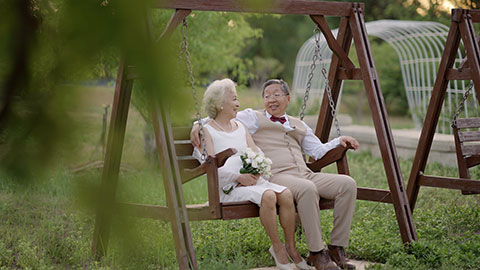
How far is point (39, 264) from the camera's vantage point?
4203 millimetres

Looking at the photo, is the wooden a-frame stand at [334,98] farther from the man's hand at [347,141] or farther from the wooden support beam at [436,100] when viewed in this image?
the wooden support beam at [436,100]

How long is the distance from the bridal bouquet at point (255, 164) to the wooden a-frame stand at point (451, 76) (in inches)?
70.4

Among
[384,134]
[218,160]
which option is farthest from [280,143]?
[218,160]

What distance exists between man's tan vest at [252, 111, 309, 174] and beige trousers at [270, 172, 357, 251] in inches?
4.9

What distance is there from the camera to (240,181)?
4230 mm

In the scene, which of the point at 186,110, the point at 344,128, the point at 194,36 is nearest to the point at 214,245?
the point at 186,110

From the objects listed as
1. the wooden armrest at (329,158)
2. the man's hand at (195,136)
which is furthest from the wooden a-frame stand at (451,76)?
the man's hand at (195,136)

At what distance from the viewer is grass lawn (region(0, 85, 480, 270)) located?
22.6 inches

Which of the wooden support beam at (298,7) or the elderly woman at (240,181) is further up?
the wooden support beam at (298,7)

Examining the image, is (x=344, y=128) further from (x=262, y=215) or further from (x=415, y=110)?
(x=262, y=215)

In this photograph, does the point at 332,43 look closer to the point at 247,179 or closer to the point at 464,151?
the point at 247,179

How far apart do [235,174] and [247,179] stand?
10 cm

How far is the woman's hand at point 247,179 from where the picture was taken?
4219mm

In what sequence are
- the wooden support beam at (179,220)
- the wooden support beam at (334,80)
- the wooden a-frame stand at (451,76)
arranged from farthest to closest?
1. the wooden a-frame stand at (451,76)
2. the wooden support beam at (334,80)
3. the wooden support beam at (179,220)
